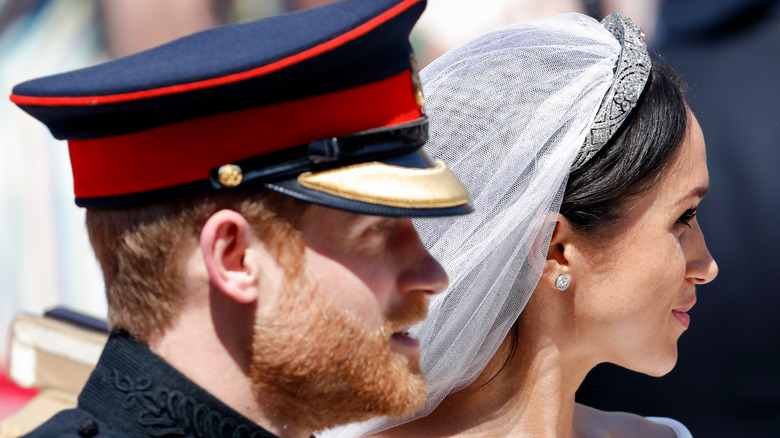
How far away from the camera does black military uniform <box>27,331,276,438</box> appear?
3.57 ft

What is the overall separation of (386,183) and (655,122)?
0.78 meters

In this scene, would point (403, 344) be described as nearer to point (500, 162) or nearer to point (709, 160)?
point (500, 162)

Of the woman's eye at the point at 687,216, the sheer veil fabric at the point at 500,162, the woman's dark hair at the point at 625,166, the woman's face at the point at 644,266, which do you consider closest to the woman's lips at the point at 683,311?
the woman's face at the point at 644,266

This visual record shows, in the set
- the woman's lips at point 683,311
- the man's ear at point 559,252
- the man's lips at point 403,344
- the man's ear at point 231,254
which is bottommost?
the woman's lips at point 683,311

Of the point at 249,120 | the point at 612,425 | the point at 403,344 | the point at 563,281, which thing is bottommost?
the point at 612,425

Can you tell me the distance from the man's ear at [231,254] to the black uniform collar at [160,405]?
0.13 m

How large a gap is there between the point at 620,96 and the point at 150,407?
3.41ft

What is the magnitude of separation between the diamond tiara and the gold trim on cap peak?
1.83 feet

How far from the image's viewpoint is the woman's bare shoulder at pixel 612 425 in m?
2.16

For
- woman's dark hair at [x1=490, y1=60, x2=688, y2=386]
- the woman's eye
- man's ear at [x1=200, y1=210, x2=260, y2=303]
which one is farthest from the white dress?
man's ear at [x1=200, y1=210, x2=260, y2=303]

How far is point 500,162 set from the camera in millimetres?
1643

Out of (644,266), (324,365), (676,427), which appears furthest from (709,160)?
(324,365)

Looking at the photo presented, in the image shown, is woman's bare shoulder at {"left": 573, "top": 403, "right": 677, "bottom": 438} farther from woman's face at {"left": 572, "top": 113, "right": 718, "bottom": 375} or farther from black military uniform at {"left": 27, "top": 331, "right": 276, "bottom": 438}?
black military uniform at {"left": 27, "top": 331, "right": 276, "bottom": 438}

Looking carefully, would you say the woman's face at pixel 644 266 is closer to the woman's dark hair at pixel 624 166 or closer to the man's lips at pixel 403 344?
the woman's dark hair at pixel 624 166
